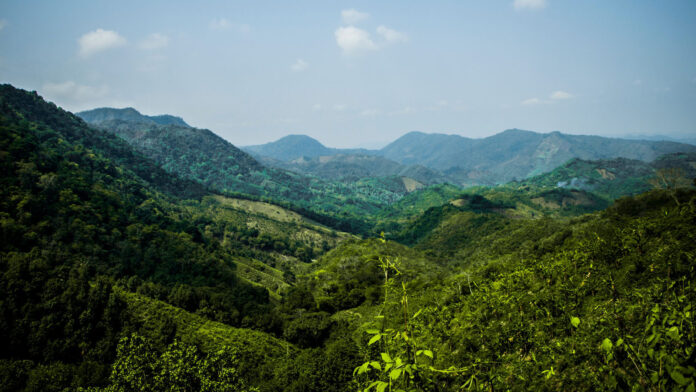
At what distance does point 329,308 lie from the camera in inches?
2662

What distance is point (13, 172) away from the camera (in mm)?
68125

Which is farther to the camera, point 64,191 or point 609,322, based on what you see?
point 64,191

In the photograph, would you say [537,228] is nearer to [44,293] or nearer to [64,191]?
[44,293]

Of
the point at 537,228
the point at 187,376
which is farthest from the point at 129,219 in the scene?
the point at 537,228

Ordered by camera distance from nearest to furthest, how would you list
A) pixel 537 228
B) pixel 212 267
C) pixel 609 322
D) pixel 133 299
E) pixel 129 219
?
pixel 609 322 < pixel 133 299 < pixel 212 267 < pixel 129 219 < pixel 537 228

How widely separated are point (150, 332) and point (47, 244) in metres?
35.0

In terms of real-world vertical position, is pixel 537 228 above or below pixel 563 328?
below

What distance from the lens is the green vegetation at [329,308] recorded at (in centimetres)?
532

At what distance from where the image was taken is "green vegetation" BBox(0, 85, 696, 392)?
17.4 feet

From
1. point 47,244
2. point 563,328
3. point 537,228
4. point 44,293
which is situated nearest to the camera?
point 563,328

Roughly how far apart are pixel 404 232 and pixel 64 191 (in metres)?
155

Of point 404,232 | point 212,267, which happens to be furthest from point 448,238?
point 212,267

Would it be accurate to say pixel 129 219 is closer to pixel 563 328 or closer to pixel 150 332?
pixel 150 332

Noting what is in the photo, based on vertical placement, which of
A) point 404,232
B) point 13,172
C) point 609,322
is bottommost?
point 404,232
